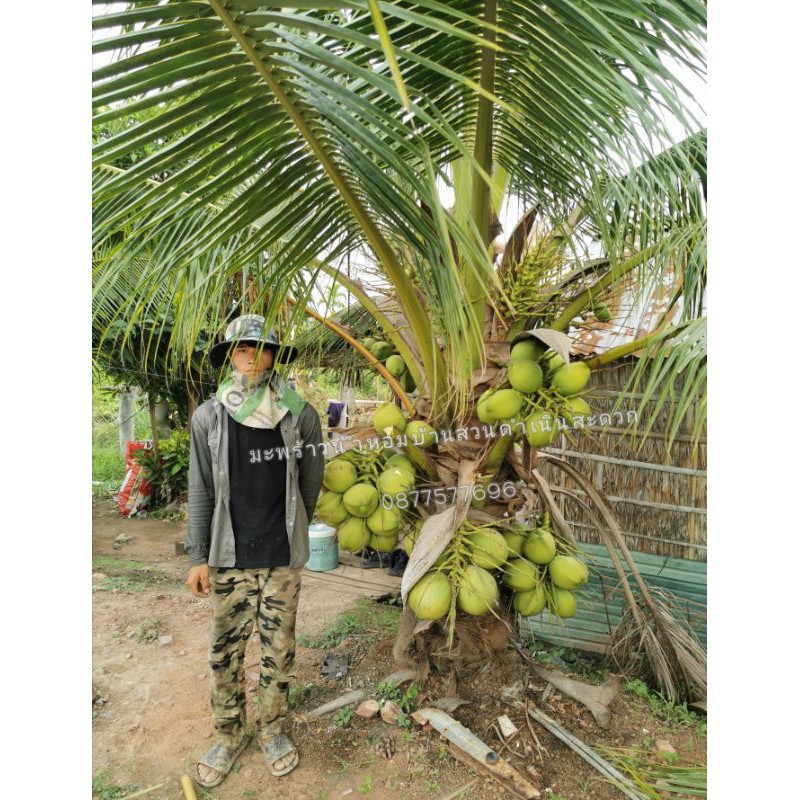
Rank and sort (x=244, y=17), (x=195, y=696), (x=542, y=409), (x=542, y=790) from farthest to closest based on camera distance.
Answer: (x=195, y=696), (x=542, y=790), (x=542, y=409), (x=244, y=17)

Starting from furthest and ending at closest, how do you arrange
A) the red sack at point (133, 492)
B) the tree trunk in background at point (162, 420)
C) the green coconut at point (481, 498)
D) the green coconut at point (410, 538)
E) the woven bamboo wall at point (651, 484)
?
the tree trunk in background at point (162, 420) < the red sack at point (133, 492) < the woven bamboo wall at point (651, 484) < the green coconut at point (410, 538) < the green coconut at point (481, 498)

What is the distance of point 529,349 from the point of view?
1.60m

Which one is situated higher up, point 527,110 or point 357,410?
point 527,110

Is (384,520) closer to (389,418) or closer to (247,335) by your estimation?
(389,418)

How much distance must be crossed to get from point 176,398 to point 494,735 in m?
6.12

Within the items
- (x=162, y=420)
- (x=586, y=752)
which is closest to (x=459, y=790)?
(x=586, y=752)

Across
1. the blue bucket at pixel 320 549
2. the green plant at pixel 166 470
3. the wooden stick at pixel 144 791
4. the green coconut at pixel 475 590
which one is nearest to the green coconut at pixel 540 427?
the green coconut at pixel 475 590

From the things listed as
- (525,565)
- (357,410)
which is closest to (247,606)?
(525,565)

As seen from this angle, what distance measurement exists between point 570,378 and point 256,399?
113 centimetres

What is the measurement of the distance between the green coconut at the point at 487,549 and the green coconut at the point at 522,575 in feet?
0.37

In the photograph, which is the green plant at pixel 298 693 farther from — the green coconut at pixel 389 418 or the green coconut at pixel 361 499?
the green coconut at pixel 389 418

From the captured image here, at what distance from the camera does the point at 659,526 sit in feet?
10.6

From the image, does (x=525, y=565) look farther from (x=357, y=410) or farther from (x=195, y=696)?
(x=357, y=410)

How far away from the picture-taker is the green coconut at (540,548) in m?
1.89
